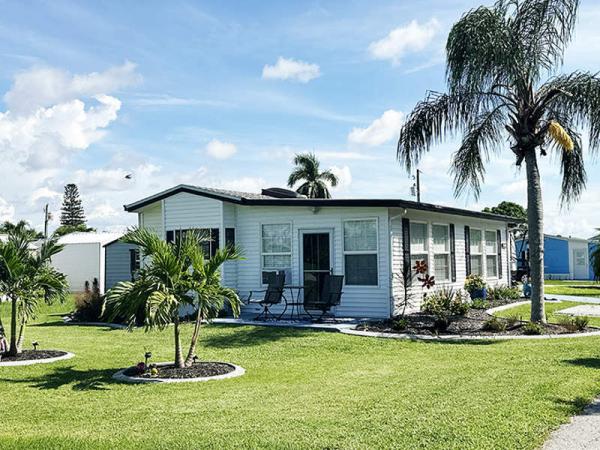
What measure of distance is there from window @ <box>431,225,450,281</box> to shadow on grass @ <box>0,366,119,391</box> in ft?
33.0

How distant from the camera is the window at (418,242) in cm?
1518

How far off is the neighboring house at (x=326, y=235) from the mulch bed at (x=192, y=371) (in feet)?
20.5

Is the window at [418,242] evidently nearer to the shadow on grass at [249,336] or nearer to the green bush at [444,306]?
the green bush at [444,306]

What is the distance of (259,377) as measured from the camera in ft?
25.6

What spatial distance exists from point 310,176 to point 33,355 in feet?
96.5

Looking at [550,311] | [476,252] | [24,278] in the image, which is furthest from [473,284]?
[24,278]

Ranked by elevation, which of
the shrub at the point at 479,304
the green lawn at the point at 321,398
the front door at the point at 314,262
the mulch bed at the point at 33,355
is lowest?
the green lawn at the point at 321,398

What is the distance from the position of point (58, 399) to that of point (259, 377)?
2331 millimetres

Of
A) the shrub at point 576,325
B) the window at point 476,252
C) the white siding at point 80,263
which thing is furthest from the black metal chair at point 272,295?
the white siding at point 80,263

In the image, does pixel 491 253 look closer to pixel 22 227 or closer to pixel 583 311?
pixel 583 311

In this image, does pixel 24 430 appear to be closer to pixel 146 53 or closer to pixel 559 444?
pixel 559 444

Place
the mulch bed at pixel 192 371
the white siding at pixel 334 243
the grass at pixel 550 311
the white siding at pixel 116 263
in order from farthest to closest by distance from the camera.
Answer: the white siding at pixel 116 263
the white siding at pixel 334 243
the grass at pixel 550 311
the mulch bed at pixel 192 371

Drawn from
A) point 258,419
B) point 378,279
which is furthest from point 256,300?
point 258,419

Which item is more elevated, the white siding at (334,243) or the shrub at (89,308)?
the white siding at (334,243)
